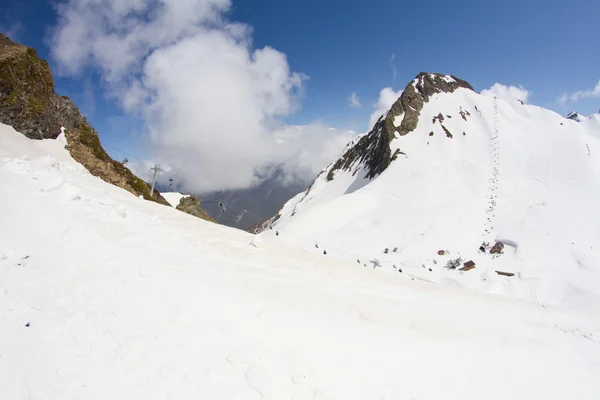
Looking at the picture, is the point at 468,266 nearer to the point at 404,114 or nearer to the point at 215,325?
the point at 215,325

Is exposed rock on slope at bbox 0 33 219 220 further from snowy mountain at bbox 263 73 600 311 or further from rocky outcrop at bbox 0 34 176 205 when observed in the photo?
snowy mountain at bbox 263 73 600 311

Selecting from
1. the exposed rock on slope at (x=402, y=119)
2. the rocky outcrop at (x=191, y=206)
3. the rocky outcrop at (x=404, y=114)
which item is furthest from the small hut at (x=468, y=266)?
the rocky outcrop at (x=404, y=114)

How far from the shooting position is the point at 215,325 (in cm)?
609

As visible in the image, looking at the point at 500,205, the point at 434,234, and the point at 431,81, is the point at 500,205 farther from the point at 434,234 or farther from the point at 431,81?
the point at 431,81

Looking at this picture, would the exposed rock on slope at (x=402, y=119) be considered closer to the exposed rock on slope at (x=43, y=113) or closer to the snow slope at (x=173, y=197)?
the snow slope at (x=173, y=197)

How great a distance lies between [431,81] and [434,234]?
54.3 meters

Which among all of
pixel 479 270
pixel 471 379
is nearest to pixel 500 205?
pixel 479 270

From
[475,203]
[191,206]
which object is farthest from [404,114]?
[191,206]

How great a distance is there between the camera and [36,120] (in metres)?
19.9

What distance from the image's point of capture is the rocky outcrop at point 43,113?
1911 centimetres

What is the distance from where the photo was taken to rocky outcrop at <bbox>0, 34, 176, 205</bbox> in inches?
752

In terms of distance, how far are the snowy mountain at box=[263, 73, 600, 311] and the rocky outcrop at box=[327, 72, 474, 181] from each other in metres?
0.36

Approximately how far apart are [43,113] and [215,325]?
23.3 meters

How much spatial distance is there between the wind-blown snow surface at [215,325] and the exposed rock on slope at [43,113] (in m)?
11.5
